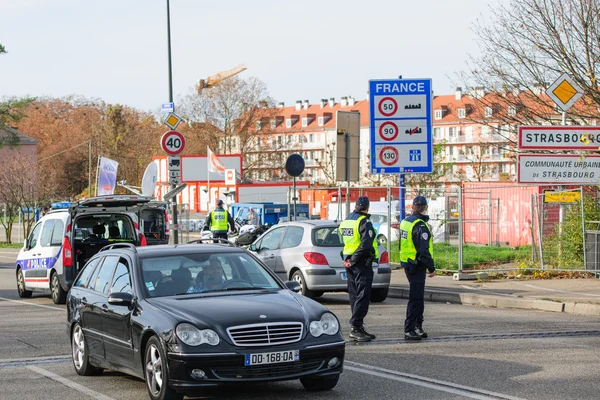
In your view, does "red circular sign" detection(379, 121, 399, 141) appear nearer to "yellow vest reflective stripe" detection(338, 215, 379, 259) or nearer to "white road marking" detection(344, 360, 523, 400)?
"yellow vest reflective stripe" detection(338, 215, 379, 259)

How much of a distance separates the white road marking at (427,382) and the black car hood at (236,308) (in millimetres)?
1203

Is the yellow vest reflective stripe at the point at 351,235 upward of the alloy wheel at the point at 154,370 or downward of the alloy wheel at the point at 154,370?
upward

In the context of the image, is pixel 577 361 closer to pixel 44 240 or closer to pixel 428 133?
pixel 44 240

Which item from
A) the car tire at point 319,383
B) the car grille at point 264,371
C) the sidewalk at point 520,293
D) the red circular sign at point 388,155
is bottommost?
the car tire at point 319,383

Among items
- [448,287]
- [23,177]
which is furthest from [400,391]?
[23,177]

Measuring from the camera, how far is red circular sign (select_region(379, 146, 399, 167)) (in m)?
23.4

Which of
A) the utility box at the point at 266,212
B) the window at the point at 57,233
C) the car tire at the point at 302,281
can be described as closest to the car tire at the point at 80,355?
the car tire at the point at 302,281

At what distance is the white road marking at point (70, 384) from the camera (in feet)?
28.4

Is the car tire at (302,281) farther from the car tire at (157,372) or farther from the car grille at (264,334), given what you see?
the car grille at (264,334)

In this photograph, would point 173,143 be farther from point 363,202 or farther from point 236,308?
point 236,308

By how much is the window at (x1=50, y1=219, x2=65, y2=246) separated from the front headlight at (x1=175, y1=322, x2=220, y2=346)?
10.4 m

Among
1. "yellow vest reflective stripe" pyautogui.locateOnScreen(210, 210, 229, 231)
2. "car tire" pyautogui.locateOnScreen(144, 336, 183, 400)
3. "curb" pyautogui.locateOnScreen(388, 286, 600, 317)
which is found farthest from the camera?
"yellow vest reflective stripe" pyautogui.locateOnScreen(210, 210, 229, 231)

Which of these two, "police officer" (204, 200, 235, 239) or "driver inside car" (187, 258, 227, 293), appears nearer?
"driver inside car" (187, 258, 227, 293)

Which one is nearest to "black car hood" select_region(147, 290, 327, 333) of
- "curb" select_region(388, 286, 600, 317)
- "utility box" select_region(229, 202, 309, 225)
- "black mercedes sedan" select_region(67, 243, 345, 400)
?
"black mercedes sedan" select_region(67, 243, 345, 400)
